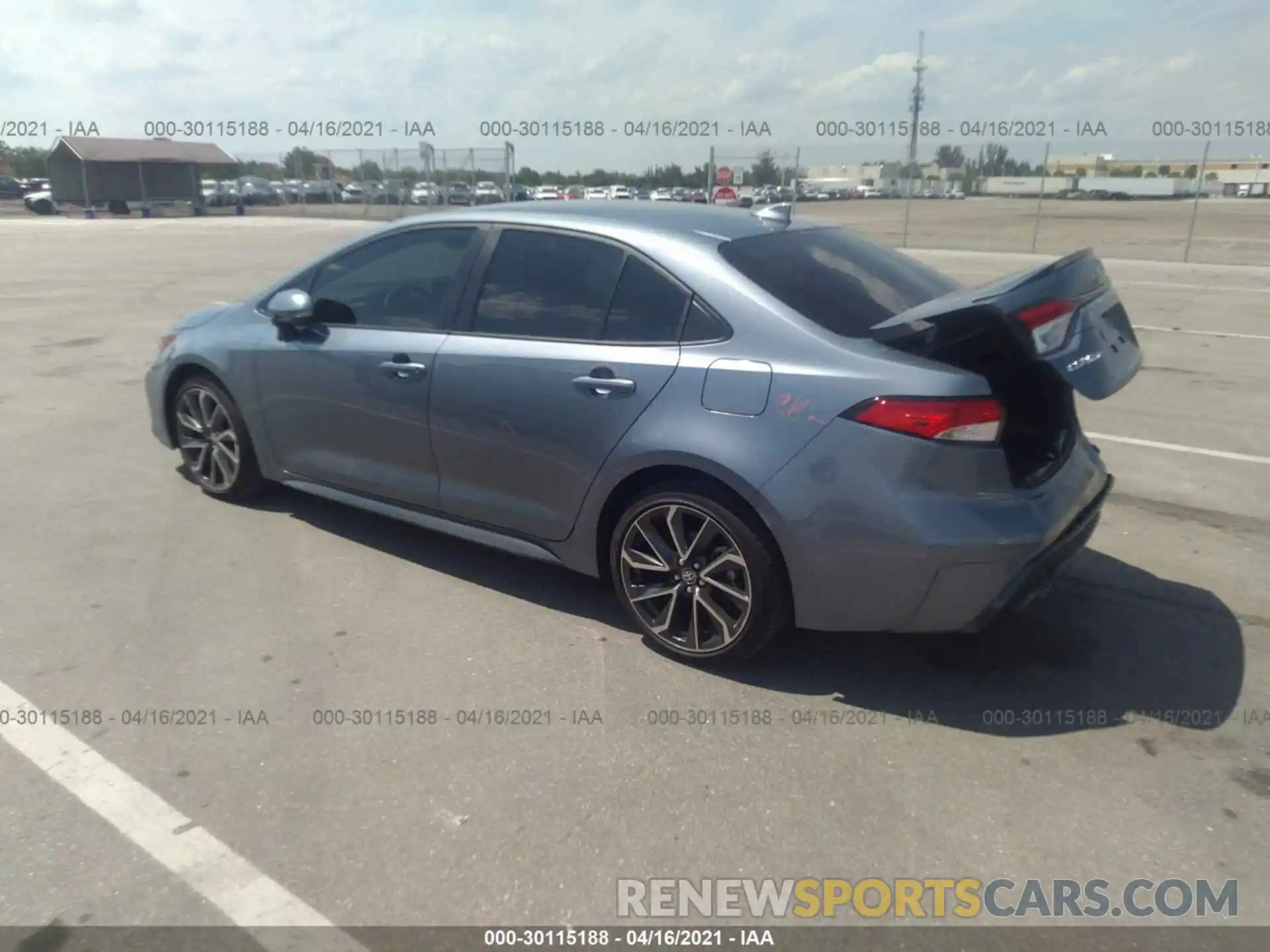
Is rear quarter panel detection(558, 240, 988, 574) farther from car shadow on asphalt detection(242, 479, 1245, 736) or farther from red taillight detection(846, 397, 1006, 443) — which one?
car shadow on asphalt detection(242, 479, 1245, 736)

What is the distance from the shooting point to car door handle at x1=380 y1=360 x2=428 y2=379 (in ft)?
14.1

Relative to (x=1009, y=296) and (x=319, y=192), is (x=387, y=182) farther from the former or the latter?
(x=1009, y=296)

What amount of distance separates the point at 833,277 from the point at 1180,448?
12.9 feet

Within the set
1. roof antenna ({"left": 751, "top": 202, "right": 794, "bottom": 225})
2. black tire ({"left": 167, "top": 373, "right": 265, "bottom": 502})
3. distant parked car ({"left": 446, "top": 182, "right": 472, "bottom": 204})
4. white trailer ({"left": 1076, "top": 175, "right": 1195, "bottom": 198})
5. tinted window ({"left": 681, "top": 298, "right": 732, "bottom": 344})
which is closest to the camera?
tinted window ({"left": 681, "top": 298, "right": 732, "bottom": 344})

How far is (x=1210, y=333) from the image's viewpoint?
440 inches

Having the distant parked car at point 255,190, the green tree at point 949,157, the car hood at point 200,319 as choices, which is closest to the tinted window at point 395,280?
the car hood at point 200,319

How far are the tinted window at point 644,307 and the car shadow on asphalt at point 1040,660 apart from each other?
4.01 feet

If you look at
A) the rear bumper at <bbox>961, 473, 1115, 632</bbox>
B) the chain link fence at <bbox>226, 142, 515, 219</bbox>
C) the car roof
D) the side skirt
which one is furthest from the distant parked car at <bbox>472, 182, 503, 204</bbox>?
the rear bumper at <bbox>961, 473, 1115, 632</bbox>

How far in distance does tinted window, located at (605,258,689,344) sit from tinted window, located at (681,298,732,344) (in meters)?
0.04

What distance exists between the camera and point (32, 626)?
13.5 feet

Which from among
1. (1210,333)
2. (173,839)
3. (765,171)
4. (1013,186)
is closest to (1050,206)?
(1013,186)

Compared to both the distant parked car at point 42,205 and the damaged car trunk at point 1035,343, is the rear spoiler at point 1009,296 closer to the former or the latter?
the damaged car trunk at point 1035,343

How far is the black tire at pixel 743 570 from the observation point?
3508mm

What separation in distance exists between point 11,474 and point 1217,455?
7.54 metres
